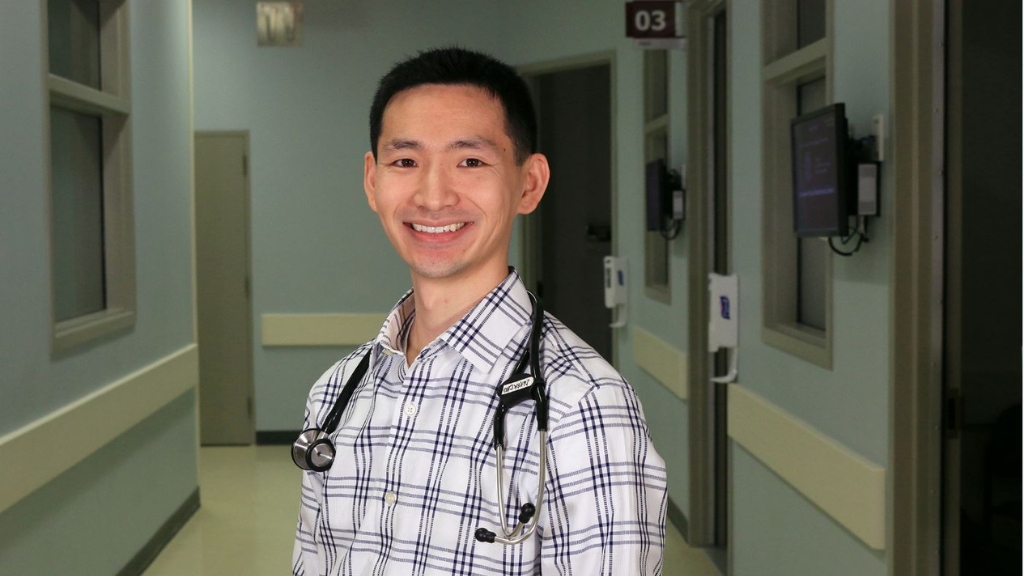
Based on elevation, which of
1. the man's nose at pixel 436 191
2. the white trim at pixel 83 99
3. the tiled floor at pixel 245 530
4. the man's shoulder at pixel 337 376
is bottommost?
the tiled floor at pixel 245 530

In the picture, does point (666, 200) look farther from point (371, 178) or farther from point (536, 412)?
point (536, 412)

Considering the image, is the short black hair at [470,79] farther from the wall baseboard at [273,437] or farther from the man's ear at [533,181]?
the wall baseboard at [273,437]

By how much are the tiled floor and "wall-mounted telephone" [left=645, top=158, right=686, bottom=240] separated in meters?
1.50

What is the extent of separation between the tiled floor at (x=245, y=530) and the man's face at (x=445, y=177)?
3.52 meters

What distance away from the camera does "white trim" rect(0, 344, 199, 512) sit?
3.08 m

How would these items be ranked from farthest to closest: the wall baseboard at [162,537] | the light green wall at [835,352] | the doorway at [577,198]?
the doorway at [577,198] < the wall baseboard at [162,537] < the light green wall at [835,352]

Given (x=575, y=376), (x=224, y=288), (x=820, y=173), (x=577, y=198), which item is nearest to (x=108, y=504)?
(x=820, y=173)

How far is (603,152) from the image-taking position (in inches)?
311

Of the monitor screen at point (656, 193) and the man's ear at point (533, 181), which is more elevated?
the monitor screen at point (656, 193)

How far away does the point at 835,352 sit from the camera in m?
2.94

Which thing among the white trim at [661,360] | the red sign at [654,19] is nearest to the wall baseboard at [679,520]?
the white trim at [661,360]

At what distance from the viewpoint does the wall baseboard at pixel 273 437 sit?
24.3 feet

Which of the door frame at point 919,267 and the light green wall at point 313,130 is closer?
the door frame at point 919,267

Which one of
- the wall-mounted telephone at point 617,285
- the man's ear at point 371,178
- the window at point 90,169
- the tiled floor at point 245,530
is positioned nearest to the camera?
the man's ear at point 371,178
